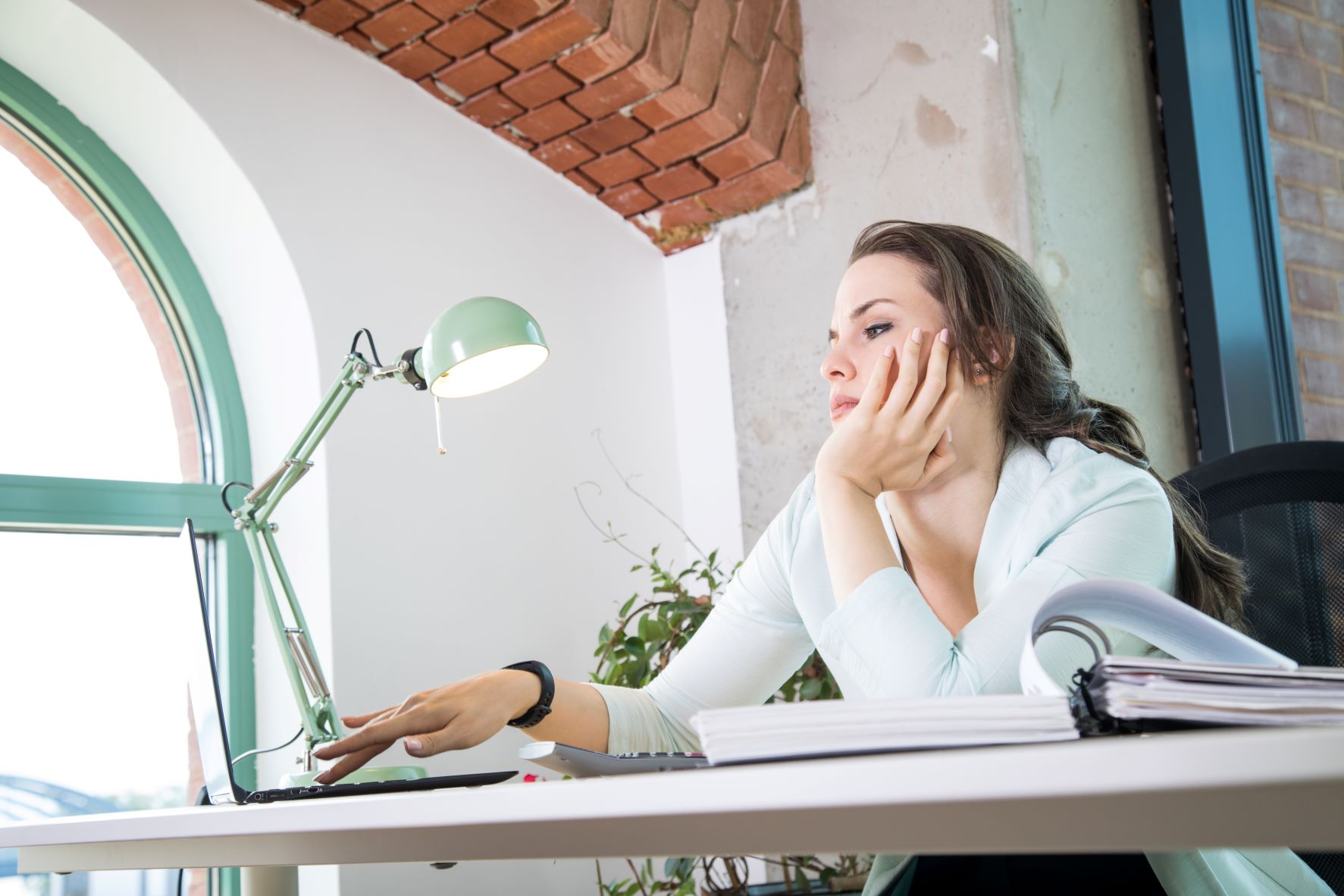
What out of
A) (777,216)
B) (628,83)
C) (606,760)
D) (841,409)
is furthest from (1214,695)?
(777,216)

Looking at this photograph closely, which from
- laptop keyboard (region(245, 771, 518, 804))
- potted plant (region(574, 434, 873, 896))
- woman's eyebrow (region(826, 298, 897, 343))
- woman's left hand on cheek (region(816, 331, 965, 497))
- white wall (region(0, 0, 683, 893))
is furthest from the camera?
white wall (region(0, 0, 683, 893))

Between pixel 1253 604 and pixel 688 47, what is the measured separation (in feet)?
5.65

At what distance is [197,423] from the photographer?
230 centimetres

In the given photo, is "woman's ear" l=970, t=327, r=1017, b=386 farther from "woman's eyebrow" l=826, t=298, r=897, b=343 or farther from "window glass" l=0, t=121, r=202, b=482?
"window glass" l=0, t=121, r=202, b=482

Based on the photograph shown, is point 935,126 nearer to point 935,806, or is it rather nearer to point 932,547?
point 932,547

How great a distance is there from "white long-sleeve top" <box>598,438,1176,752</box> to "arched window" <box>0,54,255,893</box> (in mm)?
1059

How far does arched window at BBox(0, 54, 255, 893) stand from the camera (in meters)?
2.03

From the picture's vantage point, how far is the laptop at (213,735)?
2.85ft

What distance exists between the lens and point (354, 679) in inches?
83.4

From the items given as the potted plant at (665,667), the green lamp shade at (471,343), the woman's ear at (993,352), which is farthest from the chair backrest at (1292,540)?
the green lamp shade at (471,343)

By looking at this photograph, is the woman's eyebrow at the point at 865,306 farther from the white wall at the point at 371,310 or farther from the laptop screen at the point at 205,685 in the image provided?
the white wall at the point at 371,310

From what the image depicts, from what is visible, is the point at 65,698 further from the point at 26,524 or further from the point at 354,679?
the point at 354,679

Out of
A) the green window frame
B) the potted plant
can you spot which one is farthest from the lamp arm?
the green window frame

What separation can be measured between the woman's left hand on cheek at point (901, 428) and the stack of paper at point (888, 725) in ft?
2.16
